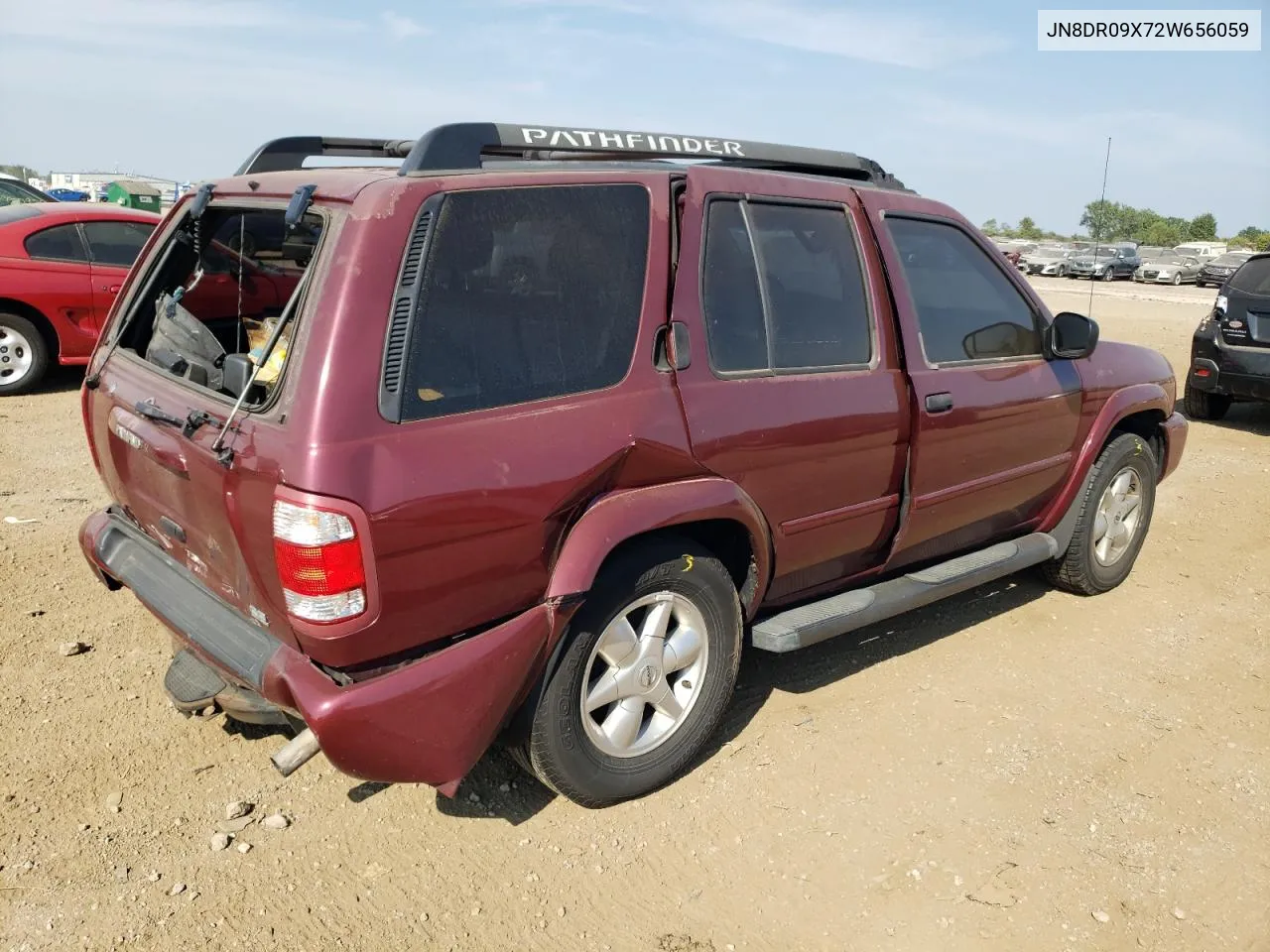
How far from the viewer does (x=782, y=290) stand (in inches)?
134

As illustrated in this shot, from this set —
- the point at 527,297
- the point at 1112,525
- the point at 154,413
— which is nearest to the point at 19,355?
the point at 154,413

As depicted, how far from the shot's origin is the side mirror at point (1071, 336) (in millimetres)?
4230

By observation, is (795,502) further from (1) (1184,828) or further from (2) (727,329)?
(1) (1184,828)

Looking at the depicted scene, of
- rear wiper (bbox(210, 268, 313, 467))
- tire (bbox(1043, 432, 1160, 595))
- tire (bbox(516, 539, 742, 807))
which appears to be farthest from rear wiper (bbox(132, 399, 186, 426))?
tire (bbox(1043, 432, 1160, 595))

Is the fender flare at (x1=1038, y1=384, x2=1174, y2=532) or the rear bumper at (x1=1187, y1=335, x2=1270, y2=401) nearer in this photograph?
the fender flare at (x1=1038, y1=384, x2=1174, y2=532)

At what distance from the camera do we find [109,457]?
3.34 meters

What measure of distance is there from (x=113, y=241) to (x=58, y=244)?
421 mm

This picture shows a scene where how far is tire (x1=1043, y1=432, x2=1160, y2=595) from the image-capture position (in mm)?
4762

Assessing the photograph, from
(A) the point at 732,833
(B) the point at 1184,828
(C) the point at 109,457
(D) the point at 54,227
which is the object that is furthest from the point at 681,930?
(D) the point at 54,227

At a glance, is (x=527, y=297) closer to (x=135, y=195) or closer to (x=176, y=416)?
(x=176, y=416)

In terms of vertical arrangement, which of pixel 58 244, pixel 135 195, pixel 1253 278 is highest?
pixel 135 195

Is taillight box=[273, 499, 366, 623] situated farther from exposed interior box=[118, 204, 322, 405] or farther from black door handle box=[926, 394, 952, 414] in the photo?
black door handle box=[926, 394, 952, 414]

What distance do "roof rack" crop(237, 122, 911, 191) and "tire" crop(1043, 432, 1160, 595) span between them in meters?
1.76

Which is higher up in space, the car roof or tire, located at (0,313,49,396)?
the car roof
